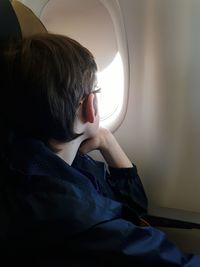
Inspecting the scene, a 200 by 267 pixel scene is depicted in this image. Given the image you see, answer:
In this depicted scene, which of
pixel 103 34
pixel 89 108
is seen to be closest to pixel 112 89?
pixel 103 34

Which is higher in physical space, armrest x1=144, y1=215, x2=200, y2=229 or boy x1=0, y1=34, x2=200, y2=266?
boy x1=0, y1=34, x2=200, y2=266

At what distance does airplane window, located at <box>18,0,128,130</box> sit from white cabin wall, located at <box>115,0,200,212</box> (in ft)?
0.11

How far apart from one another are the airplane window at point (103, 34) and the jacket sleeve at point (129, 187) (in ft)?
0.61

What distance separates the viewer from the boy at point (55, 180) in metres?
0.81

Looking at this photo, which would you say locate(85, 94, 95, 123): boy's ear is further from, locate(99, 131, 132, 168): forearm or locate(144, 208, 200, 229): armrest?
locate(144, 208, 200, 229): armrest

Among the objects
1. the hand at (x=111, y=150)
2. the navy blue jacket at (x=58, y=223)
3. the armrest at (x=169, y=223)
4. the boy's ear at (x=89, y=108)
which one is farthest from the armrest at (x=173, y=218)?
the boy's ear at (x=89, y=108)

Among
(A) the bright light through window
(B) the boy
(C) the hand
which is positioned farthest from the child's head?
(A) the bright light through window

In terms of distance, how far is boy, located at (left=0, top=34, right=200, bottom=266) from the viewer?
0.81 metres

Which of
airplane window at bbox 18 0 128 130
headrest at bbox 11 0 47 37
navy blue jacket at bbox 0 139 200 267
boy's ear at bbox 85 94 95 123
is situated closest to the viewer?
navy blue jacket at bbox 0 139 200 267

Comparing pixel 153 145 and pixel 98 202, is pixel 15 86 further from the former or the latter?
pixel 153 145

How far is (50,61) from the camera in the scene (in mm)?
876

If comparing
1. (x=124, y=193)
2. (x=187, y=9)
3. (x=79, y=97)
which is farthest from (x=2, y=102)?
(x=187, y=9)

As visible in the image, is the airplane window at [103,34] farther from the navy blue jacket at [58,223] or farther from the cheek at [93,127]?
the navy blue jacket at [58,223]

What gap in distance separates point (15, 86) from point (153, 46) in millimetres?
504
